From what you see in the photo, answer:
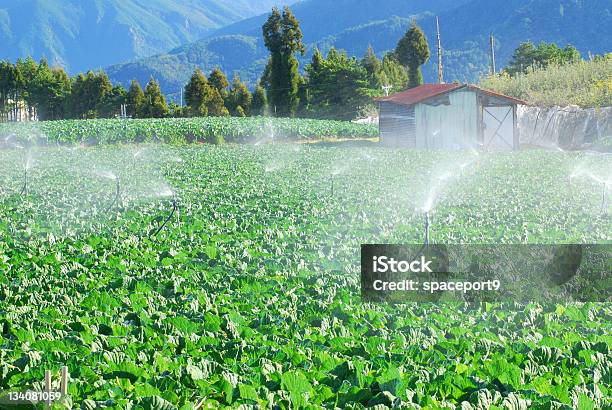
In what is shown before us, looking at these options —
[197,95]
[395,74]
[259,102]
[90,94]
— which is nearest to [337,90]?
[259,102]

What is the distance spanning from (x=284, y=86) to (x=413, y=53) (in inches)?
510

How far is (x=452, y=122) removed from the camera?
120 feet

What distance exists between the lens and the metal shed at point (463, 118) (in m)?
36.4

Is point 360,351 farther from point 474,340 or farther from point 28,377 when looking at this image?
point 28,377

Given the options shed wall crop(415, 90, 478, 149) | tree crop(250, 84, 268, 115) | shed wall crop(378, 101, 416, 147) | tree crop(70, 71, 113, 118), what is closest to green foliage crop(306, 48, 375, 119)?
tree crop(250, 84, 268, 115)

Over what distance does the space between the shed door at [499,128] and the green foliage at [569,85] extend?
14.6ft

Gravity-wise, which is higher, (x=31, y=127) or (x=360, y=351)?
(x=31, y=127)

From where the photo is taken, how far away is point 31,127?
4291 centimetres

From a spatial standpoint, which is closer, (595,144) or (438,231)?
(438,231)

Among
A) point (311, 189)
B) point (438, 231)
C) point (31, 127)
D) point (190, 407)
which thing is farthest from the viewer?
point (31, 127)

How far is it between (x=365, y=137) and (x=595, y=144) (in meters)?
16.4

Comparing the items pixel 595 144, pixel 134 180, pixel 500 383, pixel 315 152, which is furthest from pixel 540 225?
pixel 595 144

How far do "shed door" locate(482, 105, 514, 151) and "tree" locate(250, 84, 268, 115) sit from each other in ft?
92.3

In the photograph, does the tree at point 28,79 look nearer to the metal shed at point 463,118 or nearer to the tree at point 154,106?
the tree at point 154,106
